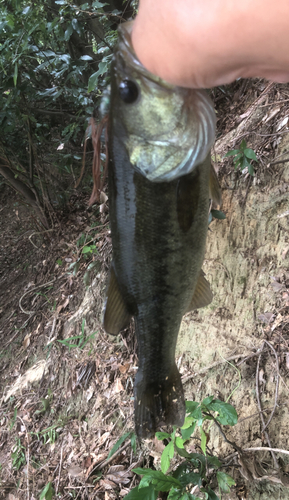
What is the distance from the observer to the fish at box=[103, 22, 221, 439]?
109cm

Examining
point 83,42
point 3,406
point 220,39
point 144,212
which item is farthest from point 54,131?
point 220,39

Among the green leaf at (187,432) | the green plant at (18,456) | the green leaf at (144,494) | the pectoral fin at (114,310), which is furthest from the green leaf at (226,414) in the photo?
the green plant at (18,456)

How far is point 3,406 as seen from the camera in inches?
171

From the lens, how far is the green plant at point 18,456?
141 inches

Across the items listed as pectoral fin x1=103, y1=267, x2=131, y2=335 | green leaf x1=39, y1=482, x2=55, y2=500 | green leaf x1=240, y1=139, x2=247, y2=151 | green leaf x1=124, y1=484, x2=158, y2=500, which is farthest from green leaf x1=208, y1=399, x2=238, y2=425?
green leaf x1=39, y1=482, x2=55, y2=500

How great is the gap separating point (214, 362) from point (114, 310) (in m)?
1.49

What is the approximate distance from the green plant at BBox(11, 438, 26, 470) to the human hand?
4.13 m

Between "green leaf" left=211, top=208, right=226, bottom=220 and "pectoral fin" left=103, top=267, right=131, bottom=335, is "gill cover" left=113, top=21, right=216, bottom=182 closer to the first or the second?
"pectoral fin" left=103, top=267, right=131, bottom=335

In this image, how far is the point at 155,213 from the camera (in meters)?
1.30

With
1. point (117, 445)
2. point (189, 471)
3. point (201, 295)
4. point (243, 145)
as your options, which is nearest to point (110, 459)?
point (117, 445)

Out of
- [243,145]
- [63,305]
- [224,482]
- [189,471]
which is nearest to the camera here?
[224,482]

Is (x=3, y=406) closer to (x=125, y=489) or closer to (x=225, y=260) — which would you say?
(x=125, y=489)

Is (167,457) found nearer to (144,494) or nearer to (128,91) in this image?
(144,494)

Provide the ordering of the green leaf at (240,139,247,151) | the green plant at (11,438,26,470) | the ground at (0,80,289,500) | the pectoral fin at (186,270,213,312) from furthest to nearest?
the green plant at (11,438,26,470)
the green leaf at (240,139,247,151)
the ground at (0,80,289,500)
the pectoral fin at (186,270,213,312)
